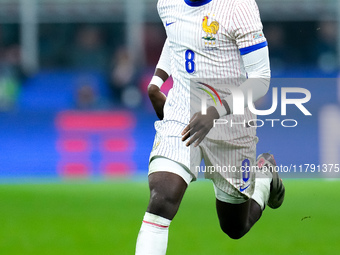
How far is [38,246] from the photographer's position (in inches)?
340

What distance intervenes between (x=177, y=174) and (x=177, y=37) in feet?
3.26

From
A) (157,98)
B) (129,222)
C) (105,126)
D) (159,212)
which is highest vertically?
(157,98)

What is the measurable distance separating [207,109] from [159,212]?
29.3 inches

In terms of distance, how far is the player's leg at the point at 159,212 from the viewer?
5566 millimetres

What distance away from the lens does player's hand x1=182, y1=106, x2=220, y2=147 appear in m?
5.71

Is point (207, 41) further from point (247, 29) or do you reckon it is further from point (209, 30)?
point (247, 29)

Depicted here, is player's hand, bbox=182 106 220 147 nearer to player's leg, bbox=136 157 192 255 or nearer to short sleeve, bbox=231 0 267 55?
player's leg, bbox=136 157 192 255

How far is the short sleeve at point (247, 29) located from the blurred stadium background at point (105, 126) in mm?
2607

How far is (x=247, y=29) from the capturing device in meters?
5.79

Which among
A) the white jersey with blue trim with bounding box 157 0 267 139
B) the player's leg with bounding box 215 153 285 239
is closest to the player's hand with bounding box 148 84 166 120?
the white jersey with blue trim with bounding box 157 0 267 139

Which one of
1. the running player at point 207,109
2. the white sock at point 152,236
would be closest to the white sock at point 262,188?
the running player at point 207,109

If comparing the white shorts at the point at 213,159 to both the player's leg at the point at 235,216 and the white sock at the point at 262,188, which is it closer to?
the player's leg at the point at 235,216

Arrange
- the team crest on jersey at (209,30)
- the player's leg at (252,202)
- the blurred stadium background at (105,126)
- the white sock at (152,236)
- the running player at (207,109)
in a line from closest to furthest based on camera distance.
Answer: the white sock at (152,236) < the running player at (207,109) < the team crest on jersey at (209,30) < the player's leg at (252,202) < the blurred stadium background at (105,126)

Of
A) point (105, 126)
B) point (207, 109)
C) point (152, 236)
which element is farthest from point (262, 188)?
point (105, 126)
